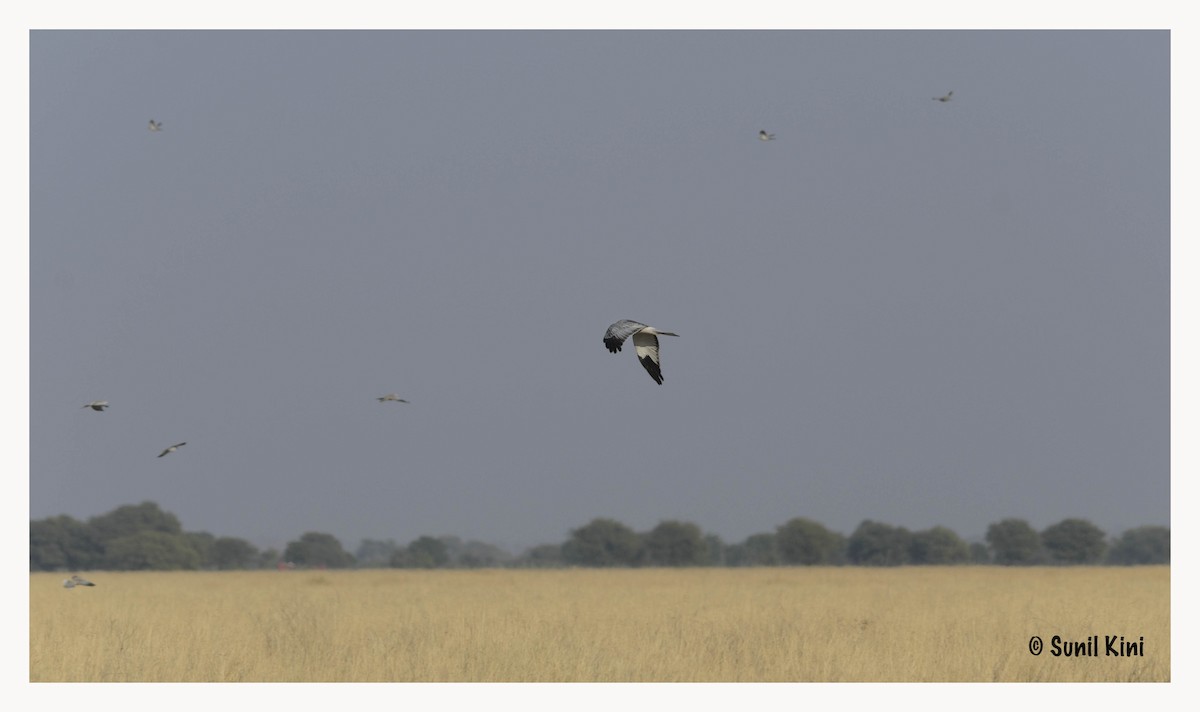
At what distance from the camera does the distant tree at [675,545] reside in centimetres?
5859

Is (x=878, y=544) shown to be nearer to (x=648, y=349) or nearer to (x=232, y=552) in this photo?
(x=232, y=552)

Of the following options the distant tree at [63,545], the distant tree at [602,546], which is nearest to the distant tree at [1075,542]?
the distant tree at [602,546]

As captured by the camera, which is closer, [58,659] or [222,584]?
[58,659]

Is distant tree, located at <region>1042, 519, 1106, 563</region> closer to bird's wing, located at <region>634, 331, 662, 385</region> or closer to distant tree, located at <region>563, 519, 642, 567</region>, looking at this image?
distant tree, located at <region>563, 519, 642, 567</region>

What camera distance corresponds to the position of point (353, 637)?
1728 cm

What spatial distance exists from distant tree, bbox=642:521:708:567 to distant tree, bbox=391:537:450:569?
7.91 metres

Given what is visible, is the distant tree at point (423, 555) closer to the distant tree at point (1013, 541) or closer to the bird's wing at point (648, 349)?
the distant tree at point (1013, 541)

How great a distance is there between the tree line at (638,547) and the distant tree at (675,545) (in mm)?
38

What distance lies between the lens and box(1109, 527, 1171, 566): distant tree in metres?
64.5

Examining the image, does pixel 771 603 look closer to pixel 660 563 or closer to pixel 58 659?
pixel 58 659

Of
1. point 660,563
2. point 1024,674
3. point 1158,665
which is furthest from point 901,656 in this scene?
point 660,563

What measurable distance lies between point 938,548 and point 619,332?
46.2 meters

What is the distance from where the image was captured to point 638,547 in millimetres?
59938

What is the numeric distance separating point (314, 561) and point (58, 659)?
144 ft
